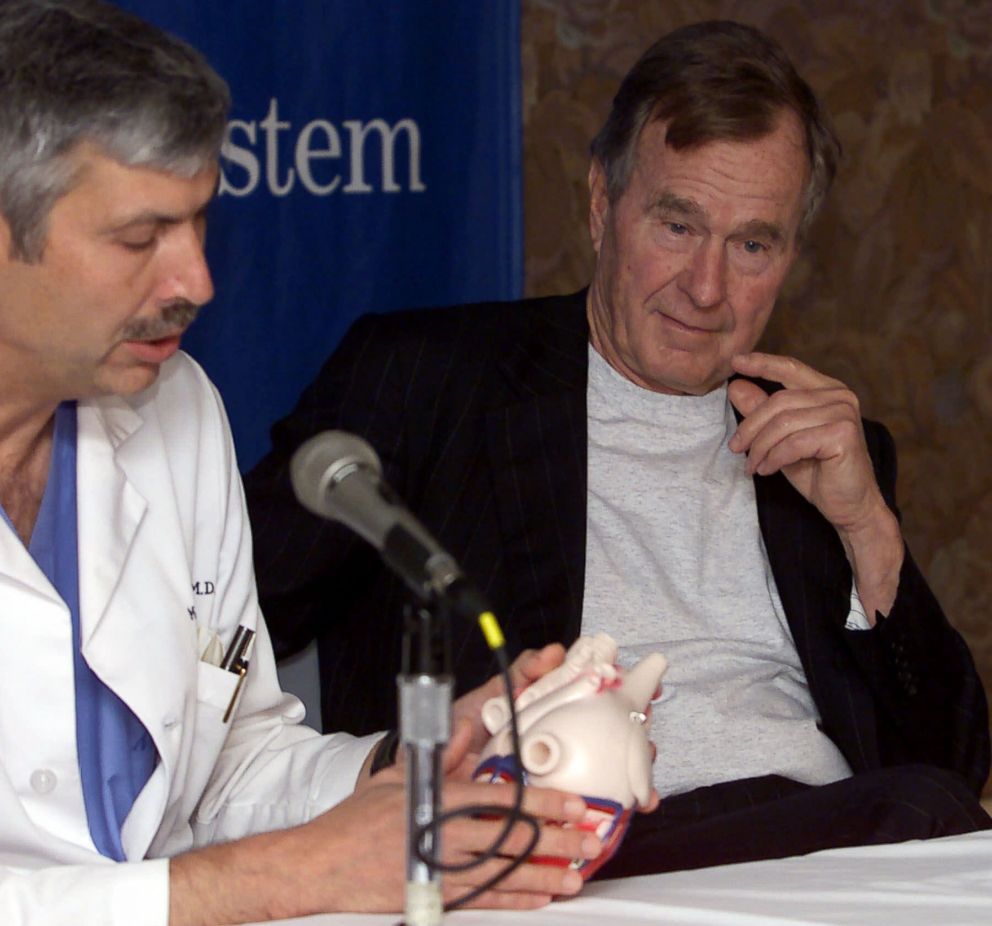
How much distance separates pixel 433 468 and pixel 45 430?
0.69m

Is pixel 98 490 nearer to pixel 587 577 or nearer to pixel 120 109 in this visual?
pixel 120 109

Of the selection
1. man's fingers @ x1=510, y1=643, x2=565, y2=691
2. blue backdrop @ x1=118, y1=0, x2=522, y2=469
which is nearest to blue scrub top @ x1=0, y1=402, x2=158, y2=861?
man's fingers @ x1=510, y1=643, x2=565, y2=691

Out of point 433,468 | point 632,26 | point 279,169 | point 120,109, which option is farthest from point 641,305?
point 632,26

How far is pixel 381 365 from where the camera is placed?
2.47 m

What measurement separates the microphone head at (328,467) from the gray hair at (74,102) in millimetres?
514

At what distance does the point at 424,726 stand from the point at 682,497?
4.59 feet

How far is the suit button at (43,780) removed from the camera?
1713 mm

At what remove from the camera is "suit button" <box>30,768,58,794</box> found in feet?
5.62

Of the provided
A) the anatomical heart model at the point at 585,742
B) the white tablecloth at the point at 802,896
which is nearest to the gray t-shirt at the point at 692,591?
the white tablecloth at the point at 802,896

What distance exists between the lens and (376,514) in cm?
114

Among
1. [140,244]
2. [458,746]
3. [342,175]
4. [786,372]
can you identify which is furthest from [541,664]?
[342,175]

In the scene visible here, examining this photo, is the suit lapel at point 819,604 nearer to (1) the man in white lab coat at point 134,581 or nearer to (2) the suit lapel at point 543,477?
(2) the suit lapel at point 543,477

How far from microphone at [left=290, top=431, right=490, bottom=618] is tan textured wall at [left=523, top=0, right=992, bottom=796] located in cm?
264

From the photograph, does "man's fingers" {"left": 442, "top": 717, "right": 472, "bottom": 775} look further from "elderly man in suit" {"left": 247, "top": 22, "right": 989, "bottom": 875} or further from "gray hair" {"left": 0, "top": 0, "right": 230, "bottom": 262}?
"elderly man in suit" {"left": 247, "top": 22, "right": 989, "bottom": 875}
